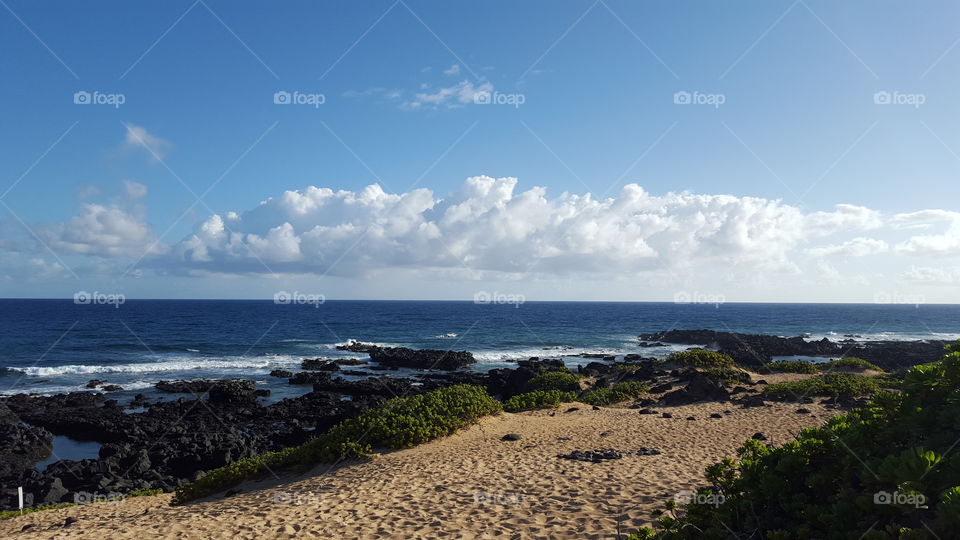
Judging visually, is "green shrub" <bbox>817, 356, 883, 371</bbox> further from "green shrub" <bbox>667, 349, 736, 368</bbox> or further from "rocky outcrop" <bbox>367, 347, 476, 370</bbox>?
"rocky outcrop" <bbox>367, 347, 476, 370</bbox>

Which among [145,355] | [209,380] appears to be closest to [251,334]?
[145,355]

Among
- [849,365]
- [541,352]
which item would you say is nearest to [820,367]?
[849,365]

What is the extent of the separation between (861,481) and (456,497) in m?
7.77

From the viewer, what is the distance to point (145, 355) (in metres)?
49.3

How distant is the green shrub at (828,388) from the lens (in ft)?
75.1

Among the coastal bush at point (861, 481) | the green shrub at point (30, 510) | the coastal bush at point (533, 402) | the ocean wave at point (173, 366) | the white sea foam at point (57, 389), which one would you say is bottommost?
the white sea foam at point (57, 389)

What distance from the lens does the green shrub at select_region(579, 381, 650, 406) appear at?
80.2 ft

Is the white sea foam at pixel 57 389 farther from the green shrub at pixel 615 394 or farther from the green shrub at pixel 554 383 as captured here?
the green shrub at pixel 615 394

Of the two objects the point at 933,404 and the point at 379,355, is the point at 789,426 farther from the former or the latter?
the point at 379,355

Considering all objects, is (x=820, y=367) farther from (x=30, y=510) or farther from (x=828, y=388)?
(x=30, y=510)

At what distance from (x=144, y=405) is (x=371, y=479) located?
2365 cm

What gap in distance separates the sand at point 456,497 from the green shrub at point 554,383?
1234 cm

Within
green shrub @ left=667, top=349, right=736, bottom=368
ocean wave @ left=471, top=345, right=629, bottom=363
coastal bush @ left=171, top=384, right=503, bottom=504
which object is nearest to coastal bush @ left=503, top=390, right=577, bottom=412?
coastal bush @ left=171, top=384, right=503, bottom=504

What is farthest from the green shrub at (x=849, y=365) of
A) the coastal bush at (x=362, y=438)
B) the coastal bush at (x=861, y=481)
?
the coastal bush at (x=861, y=481)
